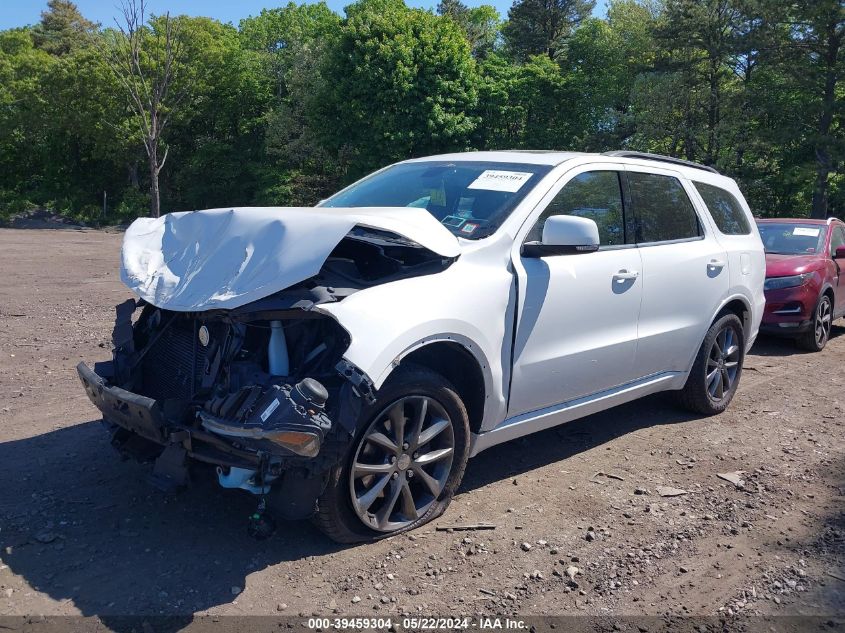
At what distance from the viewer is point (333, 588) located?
3322 millimetres

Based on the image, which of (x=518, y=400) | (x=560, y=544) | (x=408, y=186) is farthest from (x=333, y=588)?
(x=408, y=186)

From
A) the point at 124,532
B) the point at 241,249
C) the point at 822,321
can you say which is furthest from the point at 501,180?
the point at 822,321

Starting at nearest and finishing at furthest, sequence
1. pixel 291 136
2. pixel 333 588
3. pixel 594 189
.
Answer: pixel 333 588, pixel 594 189, pixel 291 136

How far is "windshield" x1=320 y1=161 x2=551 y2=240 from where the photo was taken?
4.30m

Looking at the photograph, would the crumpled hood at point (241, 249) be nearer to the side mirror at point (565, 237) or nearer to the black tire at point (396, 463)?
the side mirror at point (565, 237)

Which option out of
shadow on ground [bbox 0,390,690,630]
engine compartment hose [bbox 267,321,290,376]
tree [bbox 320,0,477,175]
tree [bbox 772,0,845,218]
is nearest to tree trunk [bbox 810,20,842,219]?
tree [bbox 772,0,845,218]

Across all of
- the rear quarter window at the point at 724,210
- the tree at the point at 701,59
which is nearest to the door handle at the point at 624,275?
the rear quarter window at the point at 724,210

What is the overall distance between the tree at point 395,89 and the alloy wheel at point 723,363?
30222 mm

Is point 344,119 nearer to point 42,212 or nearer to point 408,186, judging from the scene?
point 42,212

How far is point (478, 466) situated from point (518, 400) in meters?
0.83

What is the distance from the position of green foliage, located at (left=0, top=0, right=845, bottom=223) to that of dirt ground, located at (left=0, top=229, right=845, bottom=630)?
28.3 meters

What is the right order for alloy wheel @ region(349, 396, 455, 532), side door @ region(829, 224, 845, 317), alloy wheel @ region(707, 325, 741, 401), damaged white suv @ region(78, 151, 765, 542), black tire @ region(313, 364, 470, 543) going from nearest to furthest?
damaged white suv @ region(78, 151, 765, 542)
black tire @ region(313, 364, 470, 543)
alloy wheel @ region(349, 396, 455, 532)
alloy wheel @ region(707, 325, 741, 401)
side door @ region(829, 224, 845, 317)

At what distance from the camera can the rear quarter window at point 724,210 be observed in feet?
19.5

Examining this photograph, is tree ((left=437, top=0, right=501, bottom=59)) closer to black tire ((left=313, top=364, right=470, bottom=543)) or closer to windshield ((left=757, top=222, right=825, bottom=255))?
windshield ((left=757, top=222, right=825, bottom=255))
